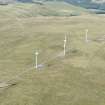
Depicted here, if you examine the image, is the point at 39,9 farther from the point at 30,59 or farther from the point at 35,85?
the point at 35,85

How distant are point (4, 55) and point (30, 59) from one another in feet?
34.9

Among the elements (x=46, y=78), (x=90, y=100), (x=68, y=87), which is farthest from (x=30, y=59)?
(x=90, y=100)

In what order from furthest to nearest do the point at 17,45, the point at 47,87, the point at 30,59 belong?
the point at 17,45 < the point at 30,59 < the point at 47,87

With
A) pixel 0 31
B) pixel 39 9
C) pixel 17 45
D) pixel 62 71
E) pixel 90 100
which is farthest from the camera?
pixel 39 9

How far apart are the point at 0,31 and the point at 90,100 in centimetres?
7020

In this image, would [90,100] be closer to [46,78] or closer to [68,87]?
[68,87]

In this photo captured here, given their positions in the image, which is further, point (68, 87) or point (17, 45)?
point (17, 45)

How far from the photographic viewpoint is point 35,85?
4734 cm

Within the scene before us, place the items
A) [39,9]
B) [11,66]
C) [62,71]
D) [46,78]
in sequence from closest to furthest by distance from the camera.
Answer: [46,78] → [62,71] → [11,66] → [39,9]

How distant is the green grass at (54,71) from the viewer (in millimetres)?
43000

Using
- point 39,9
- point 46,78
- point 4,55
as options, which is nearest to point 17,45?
point 4,55

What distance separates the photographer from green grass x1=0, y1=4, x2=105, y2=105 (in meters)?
43.0

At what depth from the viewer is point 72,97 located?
43.2 m

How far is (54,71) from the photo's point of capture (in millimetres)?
53344
